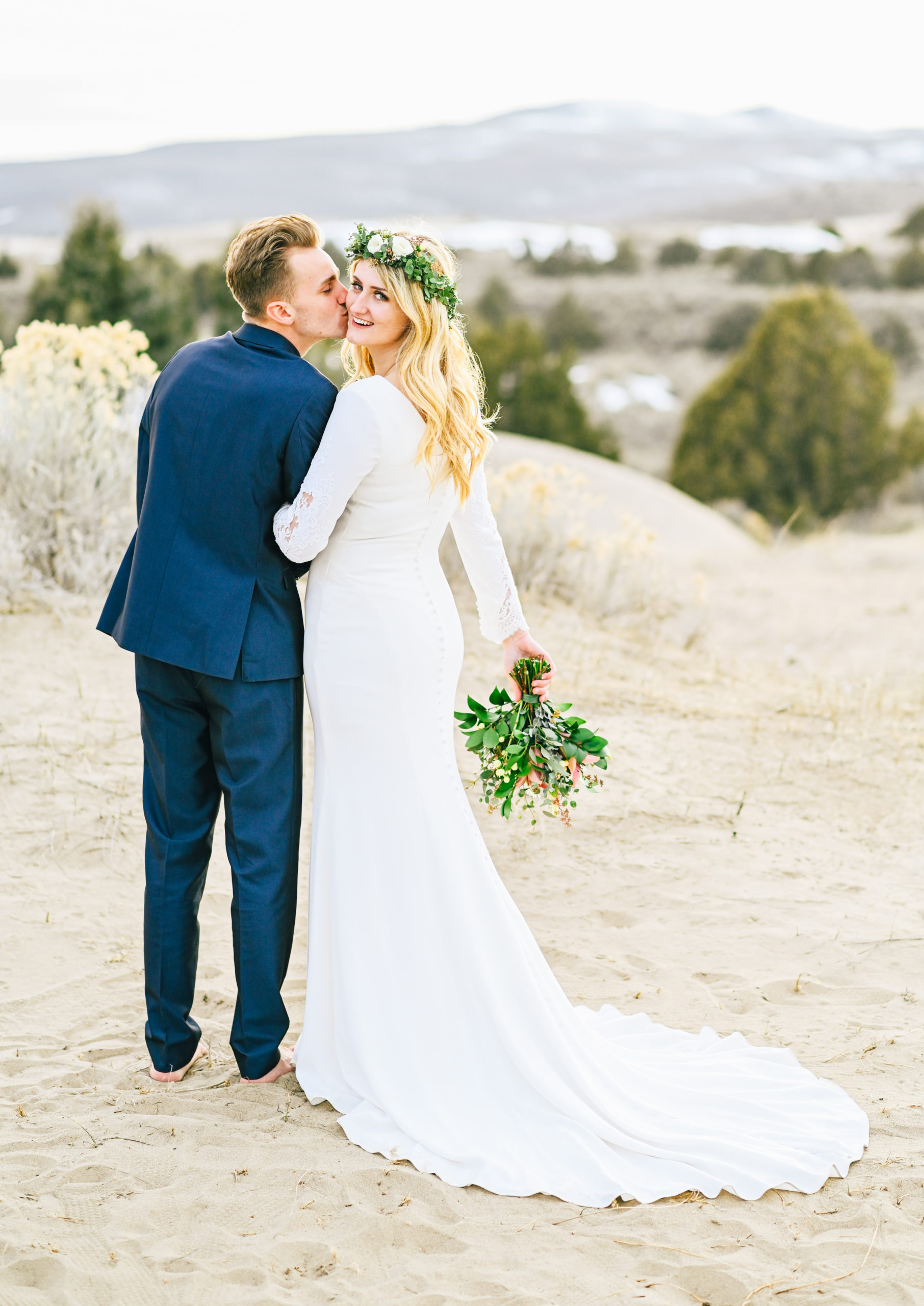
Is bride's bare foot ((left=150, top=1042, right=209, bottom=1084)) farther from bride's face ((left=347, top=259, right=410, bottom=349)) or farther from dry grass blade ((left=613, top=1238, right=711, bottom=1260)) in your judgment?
bride's face ((left=347, top=259, right=410, bottom=349))

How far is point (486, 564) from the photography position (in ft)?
10.8

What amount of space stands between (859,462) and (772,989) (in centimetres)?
1532

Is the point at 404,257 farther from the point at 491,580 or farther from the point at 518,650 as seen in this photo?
the point at 518,650

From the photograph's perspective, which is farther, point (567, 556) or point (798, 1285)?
point (567, 556)

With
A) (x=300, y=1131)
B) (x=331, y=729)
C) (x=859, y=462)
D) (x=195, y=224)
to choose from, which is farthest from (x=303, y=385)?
(x=195, y=224)

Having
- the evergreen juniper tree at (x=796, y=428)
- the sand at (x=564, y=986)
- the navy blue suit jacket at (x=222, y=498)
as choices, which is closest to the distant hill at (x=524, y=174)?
the evergreen juniper tree at (x=796, y=428)

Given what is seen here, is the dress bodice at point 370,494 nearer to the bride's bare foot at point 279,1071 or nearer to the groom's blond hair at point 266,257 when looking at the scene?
the groom's blond hair at point 266,257

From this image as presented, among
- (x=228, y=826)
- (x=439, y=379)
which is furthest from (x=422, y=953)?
(x=439, y=379)

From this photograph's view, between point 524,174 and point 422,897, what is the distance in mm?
108228

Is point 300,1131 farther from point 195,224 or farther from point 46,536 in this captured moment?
point 195,224

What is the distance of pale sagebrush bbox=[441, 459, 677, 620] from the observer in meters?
8.70

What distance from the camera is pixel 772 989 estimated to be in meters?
4.12

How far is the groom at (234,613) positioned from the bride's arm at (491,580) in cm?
49

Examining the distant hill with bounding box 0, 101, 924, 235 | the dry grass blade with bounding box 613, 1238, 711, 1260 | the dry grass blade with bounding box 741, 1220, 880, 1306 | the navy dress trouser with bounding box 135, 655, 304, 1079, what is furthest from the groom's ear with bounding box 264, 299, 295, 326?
the distant hill with bounding box 0, 101, 924, 235
